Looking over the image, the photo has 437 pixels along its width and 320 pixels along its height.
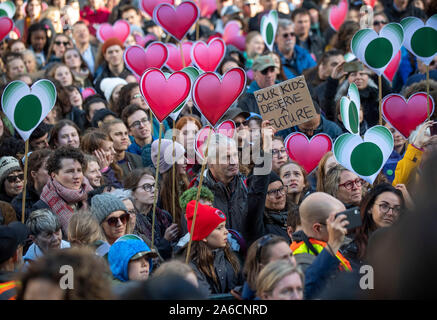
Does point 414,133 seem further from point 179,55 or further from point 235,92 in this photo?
point 179,55

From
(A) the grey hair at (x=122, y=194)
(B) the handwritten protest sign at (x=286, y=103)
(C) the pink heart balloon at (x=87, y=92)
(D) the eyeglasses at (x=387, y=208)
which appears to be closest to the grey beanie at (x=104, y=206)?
(A) the grey hair at (x=122, y=194)

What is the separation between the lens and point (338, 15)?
11.8 m

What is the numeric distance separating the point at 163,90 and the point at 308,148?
62.2 inches

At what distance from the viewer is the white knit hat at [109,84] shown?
9.80 meters

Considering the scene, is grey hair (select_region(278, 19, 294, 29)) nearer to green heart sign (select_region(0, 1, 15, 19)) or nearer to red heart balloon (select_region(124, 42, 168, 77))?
red heart balloon (select_region(124, 42, 168, 77))

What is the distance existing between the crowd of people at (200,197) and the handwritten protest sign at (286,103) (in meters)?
0.30

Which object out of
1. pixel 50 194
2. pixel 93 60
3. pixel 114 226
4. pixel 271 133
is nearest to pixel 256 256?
pixel 114 226

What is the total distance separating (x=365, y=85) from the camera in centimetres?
884

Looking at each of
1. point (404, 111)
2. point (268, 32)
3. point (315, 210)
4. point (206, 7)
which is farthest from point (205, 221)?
point (206, 7)

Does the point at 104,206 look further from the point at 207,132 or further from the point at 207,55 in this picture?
the point at 207,55

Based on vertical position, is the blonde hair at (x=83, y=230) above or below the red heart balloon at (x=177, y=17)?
below

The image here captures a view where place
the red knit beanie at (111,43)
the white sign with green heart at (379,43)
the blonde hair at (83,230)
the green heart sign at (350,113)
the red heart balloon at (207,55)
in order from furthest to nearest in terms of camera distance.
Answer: the red knit beanie at (111,43)
the red heart balloon at (207,55)
the white sign with green heart at (379,43)
the green heart sign at (350,113)
the blonde hair at (83,230)

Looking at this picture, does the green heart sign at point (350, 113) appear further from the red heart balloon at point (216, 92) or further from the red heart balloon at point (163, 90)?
the red heart balloon at point (163, 90)

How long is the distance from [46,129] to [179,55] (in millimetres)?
2116
